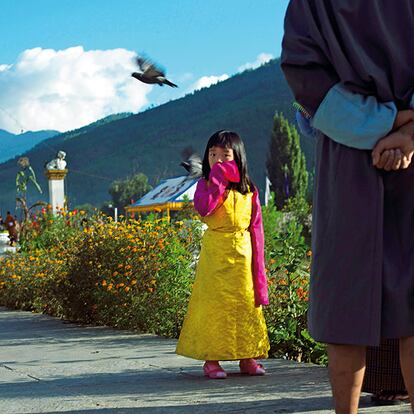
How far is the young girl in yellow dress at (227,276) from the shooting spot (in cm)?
424

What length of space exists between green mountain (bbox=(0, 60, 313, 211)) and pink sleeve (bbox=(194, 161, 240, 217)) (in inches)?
3567

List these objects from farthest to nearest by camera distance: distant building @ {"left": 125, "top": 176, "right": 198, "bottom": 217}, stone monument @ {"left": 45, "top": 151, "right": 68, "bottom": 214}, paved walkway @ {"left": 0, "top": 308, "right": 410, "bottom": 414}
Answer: distant building @ {"left": 125, "top": 176, "right": 198, "bottom": 217} → stone monument @ {"left": 45, "top": 151, "right": 68, "bottom": 214} → paved walkway @ {"left": 0, "top": 308, "right": 410, "bottom": 414}

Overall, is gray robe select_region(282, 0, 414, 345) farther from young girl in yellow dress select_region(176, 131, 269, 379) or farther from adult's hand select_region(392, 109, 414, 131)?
young girl in yellow dress select_region(176, 131, 269, 379)

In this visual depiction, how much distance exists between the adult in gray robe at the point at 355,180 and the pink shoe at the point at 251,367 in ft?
6.80

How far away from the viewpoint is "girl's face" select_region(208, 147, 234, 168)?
4395 millimetres

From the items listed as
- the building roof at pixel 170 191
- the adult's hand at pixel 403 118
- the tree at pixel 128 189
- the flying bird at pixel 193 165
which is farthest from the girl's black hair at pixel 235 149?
the tree at pixel 128 189

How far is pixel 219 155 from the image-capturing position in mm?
4406

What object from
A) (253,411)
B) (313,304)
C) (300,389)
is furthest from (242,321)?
(313,304)

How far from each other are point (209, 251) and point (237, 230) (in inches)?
7.5

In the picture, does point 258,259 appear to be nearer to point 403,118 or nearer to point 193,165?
point 403,118

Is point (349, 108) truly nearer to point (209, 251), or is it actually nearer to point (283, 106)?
point (209, 251)

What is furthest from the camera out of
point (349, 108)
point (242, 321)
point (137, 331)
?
point (137, 331)

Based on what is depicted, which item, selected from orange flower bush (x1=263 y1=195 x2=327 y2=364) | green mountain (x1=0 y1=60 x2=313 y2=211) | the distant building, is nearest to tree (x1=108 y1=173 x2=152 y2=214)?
green mountain (x1=0 y1=60 x2=313 y2=211)

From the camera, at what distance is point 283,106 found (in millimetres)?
104500
